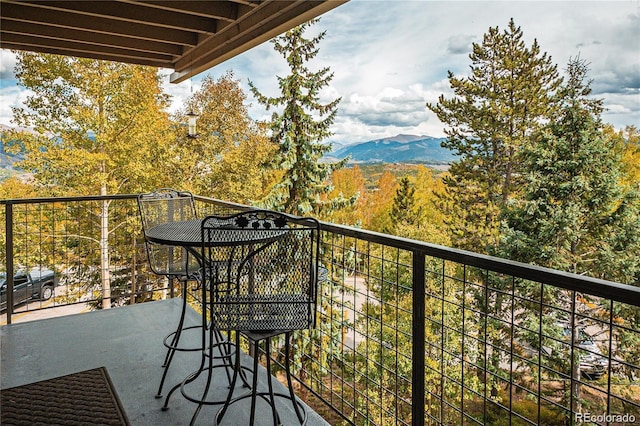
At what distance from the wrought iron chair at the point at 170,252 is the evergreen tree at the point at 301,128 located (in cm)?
889

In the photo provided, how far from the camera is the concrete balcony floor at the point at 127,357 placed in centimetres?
215

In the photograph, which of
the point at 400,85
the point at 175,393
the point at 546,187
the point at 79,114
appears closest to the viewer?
the point at 175,393

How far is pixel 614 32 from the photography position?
734 inches

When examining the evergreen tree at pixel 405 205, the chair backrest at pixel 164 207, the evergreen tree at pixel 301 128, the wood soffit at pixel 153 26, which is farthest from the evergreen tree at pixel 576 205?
the chair backrest at pixel 164 207

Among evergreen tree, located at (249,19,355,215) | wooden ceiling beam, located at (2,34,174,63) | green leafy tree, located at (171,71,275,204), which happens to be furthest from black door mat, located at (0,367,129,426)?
green leafy tree, located at (171,71,275,204)

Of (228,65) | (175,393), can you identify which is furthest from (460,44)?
(175,393)

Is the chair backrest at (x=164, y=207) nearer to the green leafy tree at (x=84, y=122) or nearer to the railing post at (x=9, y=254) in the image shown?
the railing post at (x=9, y=254)

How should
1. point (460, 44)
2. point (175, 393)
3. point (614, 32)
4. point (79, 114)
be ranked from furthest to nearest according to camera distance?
point (460, 44) → point (614, 32) → point (79, 114) → point (175, 393)

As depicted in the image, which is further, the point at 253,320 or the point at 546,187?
the point at 546,187

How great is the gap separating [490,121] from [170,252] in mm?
15154

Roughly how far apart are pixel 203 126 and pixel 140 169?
4.10 meters

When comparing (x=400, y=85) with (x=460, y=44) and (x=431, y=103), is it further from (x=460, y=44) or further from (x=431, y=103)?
(x=431, y=103)

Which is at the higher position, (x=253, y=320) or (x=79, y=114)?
(x=79, y=114)

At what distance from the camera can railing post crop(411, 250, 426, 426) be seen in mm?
1778
